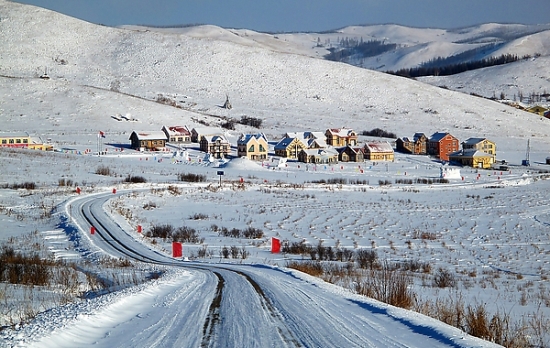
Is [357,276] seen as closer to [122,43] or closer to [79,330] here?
[79,330]

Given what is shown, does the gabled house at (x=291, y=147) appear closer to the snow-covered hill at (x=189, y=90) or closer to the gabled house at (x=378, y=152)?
the gabled house at (x=378, y=152)

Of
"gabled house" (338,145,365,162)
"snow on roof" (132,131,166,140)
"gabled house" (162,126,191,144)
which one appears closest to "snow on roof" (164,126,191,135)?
"gabled house" (162,126,191,144)

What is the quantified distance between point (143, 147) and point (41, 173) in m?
26.9

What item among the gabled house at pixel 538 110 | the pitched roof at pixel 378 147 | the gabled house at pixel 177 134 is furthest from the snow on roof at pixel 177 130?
the gabled house at pixel 538 110

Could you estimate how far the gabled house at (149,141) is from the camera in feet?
237

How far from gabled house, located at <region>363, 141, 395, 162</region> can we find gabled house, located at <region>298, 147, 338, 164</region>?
4534 millimetres

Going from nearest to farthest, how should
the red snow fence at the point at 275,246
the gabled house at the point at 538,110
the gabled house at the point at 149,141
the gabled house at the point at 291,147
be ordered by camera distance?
the red snow fence at the point at 275,246 < the gabled house at the point at 291,147 < the gabled house at the point at 149,141 < the gabled house at the point at 538,110

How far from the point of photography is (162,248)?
794 inches

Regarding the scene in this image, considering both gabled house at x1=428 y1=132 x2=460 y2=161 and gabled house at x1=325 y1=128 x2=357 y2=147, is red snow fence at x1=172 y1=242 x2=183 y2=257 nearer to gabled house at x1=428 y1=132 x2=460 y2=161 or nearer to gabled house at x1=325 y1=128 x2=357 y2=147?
gabled house at x1=325 y1=128 x2=357 y2=147

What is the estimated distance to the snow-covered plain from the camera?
7.04 meters

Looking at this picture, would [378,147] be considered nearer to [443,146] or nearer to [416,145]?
[416,145]

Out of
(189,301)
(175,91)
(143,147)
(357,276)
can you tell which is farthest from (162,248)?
(175,91)

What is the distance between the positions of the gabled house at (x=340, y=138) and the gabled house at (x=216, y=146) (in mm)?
18413

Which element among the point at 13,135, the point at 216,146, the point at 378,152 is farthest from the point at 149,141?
the point at 378,152
